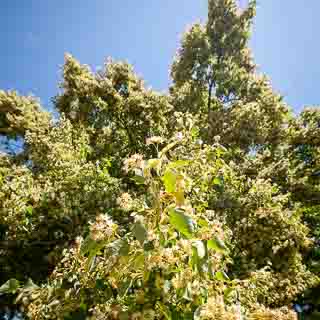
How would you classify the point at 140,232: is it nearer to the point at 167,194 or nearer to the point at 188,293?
the point at 167,194

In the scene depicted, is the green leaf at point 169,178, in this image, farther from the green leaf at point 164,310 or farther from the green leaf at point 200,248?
the green leaf at point 164,310

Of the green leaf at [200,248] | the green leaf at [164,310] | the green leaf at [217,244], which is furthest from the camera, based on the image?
the green leaf at [164,310]

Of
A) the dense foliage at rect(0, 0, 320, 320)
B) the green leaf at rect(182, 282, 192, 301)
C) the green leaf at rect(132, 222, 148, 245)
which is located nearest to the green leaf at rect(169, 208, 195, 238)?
the dense foliage at rect(0, 0, 320, 320)

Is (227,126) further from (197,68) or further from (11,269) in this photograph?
(11,269)

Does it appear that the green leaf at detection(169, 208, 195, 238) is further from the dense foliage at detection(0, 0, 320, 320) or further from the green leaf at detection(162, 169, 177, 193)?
the green leaf at detection(162, 169, 177, 193)

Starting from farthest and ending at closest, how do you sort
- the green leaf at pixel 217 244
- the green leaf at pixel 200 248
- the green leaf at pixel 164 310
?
the green leaf at pixel 164 310 < the green leaf at pixel 217 244 < the green leaf at pixel 200 248

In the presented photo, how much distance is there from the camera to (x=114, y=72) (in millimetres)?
11500

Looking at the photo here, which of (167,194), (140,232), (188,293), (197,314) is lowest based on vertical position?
(197,314)

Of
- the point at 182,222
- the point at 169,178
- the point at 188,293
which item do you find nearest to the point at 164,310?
the point at 188,293

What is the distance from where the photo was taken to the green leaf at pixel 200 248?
2.17 meters

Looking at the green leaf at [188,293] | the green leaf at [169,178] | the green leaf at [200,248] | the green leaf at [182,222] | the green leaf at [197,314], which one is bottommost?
the green leaf at [197,314]

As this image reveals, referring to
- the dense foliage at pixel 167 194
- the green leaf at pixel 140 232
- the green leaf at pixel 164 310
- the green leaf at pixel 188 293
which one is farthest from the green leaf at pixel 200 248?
the green leaf at pixel 164 310

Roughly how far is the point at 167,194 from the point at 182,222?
295 mm

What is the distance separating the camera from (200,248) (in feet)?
7.19
